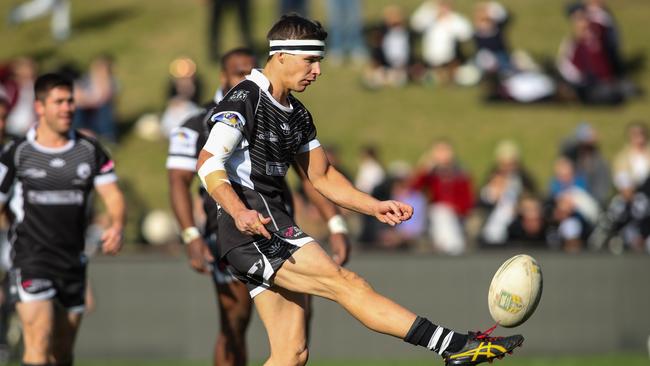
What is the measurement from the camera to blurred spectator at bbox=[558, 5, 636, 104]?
2322cm

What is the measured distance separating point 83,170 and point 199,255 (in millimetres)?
1212

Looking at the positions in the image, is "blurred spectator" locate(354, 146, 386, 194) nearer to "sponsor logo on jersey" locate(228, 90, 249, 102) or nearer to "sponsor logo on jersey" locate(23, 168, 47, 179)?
"sponsor logo on jersey" locate(23, 168, 47, 179)

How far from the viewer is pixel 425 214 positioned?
1866cm

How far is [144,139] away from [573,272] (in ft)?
37.7

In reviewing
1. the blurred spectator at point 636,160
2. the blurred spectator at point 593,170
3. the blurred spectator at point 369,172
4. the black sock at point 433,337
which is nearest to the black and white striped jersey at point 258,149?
the black sock at point 433,337

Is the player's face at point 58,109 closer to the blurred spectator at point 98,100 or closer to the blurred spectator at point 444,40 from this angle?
the blurred spectator at point 98,100

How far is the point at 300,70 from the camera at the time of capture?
8.09 m

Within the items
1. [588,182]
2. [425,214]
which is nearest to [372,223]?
[425,214]

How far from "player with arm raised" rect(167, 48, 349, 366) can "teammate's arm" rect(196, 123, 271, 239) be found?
6.91ft

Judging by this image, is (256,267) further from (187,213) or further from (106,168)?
(106,168)

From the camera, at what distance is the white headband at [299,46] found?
8.05 meters

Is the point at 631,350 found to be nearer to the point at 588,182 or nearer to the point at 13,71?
the point at 588,182

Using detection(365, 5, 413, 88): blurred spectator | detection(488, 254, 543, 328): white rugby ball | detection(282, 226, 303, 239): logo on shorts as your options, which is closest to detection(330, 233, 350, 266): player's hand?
detection(282, 226, 303, 239): logo on shorts

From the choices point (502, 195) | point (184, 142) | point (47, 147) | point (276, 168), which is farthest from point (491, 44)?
point (276, 168)
